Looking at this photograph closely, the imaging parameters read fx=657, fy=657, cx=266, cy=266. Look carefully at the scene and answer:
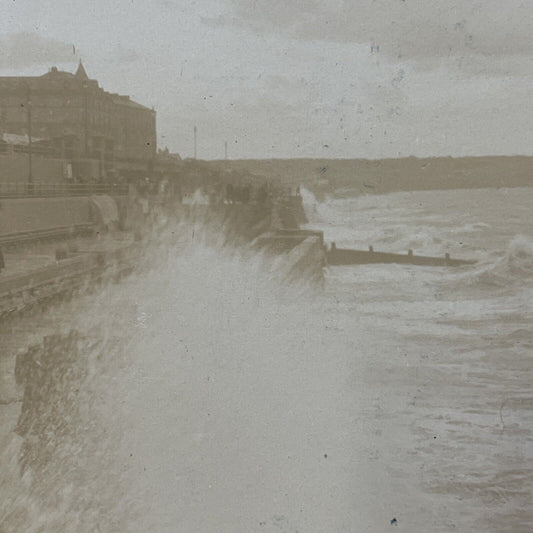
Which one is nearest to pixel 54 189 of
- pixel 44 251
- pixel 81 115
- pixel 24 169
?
pixel 24 169

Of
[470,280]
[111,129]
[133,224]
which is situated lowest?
[470,280]

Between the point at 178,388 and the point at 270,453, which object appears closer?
the point at 270,453

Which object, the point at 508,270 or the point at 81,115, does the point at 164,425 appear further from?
the point at 81,115

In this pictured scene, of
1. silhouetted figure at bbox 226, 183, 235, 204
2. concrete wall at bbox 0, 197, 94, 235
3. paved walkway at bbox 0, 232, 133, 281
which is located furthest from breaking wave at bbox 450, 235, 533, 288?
concrete wall at bbox 0, 197, 94, 235

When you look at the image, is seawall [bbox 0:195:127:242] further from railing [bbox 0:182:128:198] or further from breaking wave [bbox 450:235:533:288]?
breaking wave [bbox 450:235:533:288]

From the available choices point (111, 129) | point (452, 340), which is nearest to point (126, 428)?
point (452, 340)

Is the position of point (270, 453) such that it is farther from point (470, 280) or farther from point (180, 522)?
point (470, 280)
